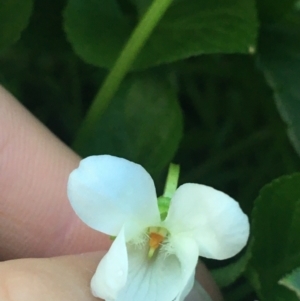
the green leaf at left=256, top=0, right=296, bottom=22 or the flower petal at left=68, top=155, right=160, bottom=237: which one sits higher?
the flower petal at left=68, top=155, right=160, bottom=237

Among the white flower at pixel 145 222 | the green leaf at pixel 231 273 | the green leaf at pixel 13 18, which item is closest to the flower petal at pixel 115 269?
the white flower at pixel 145 222

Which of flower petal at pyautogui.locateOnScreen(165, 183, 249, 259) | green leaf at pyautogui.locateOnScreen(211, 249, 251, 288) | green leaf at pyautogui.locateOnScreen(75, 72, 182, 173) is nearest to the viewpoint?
flower petal at pyautogui.locateOnScreen(165, 183, 249, 259)

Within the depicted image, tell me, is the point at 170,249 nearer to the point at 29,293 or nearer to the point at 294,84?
the point at 29,293

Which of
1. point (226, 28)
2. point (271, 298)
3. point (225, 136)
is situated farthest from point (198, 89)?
point (271, 298)

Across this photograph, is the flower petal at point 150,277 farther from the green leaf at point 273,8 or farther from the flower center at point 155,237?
the green leaf at point 273,8

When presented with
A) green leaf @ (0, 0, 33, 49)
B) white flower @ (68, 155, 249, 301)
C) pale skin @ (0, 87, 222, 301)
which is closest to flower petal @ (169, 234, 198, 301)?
white flower @ (68, 155, 249, 301)

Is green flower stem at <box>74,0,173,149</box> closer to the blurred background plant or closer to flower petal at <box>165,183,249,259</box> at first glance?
the blurred background plant
